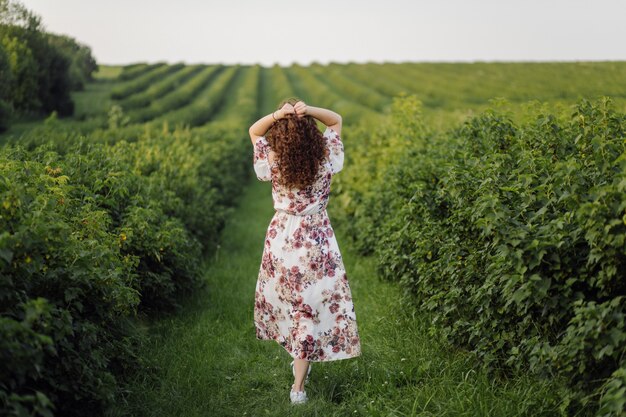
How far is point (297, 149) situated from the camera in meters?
4.40

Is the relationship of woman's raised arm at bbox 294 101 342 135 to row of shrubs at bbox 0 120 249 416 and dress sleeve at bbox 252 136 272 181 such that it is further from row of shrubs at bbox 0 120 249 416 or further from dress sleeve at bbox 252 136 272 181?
row of shrubs at bbox 0 120 249 416

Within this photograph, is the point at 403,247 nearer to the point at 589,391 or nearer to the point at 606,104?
the point at 606,104

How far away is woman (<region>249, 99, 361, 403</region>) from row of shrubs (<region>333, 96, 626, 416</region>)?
96 centimetres

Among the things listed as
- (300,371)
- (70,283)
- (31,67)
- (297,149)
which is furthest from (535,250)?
(31,67)

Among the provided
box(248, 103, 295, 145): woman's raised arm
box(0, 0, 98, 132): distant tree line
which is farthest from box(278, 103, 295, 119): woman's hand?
box(0, 0, 98, 132): distant tree line

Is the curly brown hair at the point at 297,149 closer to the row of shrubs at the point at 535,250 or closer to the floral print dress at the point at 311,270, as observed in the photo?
the floral print dress at the point at 311,270

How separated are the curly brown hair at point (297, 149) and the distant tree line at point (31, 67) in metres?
14.8

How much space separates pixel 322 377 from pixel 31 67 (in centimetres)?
2068

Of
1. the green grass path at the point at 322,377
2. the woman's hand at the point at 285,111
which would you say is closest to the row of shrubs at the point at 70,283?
the green grass path at the point at 322,377

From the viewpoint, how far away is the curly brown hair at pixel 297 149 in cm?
441

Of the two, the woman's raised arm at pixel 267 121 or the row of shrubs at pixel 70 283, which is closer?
the row of shrubs at pixel 70 283

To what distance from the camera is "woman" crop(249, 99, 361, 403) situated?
4.46 meters

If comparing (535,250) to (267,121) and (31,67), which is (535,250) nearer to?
(267,121)

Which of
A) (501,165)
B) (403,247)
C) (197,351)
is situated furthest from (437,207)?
(197,351)
